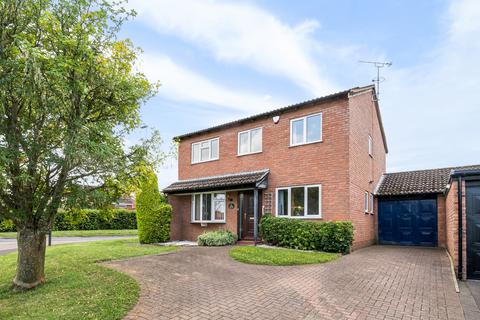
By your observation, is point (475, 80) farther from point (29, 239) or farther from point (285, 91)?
point (29, 239)

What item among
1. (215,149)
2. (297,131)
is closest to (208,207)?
(215,149)

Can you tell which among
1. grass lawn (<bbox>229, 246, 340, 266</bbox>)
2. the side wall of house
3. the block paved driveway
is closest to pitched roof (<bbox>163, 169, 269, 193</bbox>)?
grass lawn (<bbox>229, 246, 340, 266</bbox>)

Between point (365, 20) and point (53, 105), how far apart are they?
11086 millimetres

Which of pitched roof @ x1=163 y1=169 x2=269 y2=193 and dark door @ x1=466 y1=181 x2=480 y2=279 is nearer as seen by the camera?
dark door @ x1=466 y1=181 x2=480 y2=279

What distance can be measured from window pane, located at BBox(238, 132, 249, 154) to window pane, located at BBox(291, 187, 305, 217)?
11.5 ft

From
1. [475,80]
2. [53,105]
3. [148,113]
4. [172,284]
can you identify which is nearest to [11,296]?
[172,284]

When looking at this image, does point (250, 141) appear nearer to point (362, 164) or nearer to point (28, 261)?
point (362, 164)

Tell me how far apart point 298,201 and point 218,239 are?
12.7 ft

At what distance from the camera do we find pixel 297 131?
43.4ft

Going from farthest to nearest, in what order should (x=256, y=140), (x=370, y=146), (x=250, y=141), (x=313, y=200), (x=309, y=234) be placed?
(x=370, y=146) → (x=250, y=141) → (x=256, y=140) → (x=313, y=200) → (x=309, y=234)

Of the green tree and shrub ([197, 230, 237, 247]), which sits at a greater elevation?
the green tree

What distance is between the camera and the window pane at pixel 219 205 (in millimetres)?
15070

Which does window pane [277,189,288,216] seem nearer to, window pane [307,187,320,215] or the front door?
window pane [307,187,320,215]

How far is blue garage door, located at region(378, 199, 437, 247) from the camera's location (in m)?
14.6
